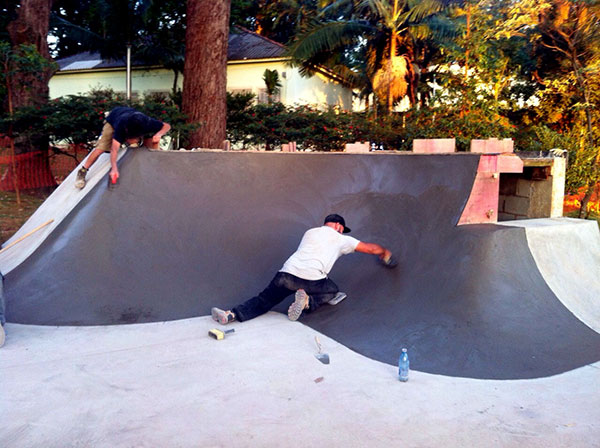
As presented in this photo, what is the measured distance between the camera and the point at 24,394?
→ 3654mm

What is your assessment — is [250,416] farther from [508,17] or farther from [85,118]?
[508,17]

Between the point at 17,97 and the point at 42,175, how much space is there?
6.04 ft

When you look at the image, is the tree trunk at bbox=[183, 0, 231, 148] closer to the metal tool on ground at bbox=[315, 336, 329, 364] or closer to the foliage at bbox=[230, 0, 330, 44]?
the metal tool on ground at bbox=[315, 336, 329, 364]

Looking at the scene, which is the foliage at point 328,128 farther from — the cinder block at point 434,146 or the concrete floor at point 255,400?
the concrete floor at point 255,400

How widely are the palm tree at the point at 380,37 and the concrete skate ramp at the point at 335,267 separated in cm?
1073

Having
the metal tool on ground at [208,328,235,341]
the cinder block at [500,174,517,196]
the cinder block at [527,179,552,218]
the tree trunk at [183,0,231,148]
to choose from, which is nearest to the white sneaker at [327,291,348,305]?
the metal tool on ground at [208,328,235,341]

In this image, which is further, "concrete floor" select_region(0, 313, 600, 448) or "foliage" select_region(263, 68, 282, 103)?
"foliage" select_region(263, 68, 282, 103)

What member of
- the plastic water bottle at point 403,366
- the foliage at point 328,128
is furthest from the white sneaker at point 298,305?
the foliage at point 328,128

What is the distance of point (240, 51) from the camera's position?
19.2 metres

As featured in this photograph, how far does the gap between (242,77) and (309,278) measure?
48.2ft

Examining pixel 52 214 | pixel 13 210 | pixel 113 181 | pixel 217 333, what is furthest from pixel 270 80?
pixel 217 333

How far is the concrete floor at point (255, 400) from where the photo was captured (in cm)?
319

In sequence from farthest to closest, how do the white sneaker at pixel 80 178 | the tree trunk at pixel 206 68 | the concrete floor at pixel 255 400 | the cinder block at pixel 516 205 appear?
the tree trunk at pixel 206 68
the cinder block at pixel 516 205
the white sneaker at pixel 80 178
the concrete floor at pixel 255 400

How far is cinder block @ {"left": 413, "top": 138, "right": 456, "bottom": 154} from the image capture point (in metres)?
6.27
